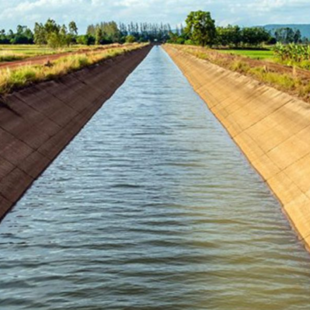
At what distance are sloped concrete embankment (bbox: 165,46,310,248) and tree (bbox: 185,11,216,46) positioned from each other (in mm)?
111184

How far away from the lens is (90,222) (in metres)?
12.1

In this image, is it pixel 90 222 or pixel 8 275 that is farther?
pixel 90 222

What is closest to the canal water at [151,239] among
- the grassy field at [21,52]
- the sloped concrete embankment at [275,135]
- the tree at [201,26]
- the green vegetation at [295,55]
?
the sloped concrete embankment at [275,135]

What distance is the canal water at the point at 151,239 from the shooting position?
8.74m

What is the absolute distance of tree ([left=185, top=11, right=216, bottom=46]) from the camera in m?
141

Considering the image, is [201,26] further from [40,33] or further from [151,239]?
[151,239]

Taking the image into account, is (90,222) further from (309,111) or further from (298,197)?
(309,111)

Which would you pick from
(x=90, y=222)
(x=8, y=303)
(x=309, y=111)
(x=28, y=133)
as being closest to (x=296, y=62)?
(x=309, y=111)

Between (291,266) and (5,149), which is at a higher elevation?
(5,149)

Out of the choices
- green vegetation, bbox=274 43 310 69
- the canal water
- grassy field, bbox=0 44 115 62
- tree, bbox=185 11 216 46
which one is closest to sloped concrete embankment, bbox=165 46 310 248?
the canal water

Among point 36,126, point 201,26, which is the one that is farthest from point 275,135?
point 201,26

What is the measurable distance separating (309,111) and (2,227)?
11655 millimetres

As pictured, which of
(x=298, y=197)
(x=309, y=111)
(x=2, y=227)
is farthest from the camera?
(x=309, y=111)

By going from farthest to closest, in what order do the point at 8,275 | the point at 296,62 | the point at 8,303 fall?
the point at 296,62, the point at 8,275, the point at 8,303
